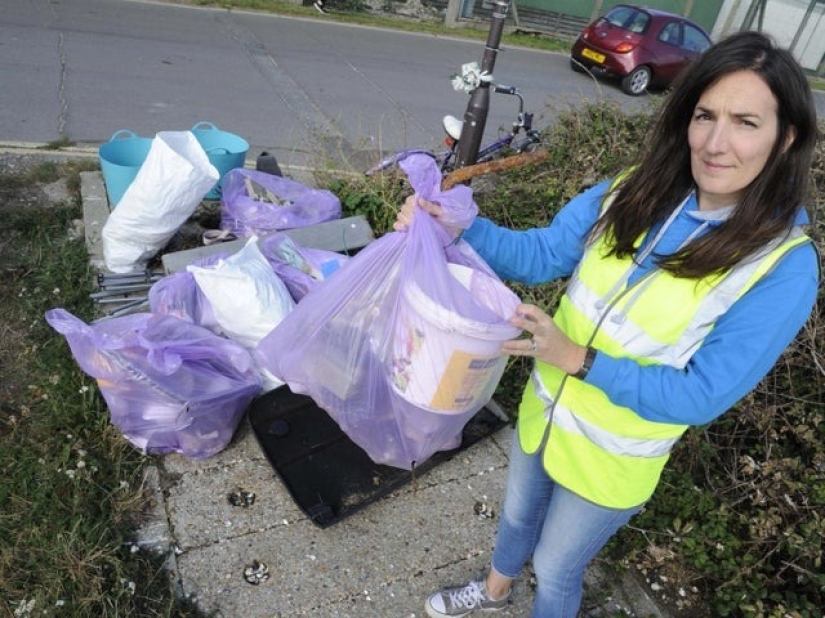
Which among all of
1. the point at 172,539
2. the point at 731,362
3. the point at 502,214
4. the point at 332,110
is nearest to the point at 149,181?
the point at 172,539

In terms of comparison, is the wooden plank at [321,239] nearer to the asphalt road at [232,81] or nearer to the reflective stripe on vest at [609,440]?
the asphalt road at [232,81]

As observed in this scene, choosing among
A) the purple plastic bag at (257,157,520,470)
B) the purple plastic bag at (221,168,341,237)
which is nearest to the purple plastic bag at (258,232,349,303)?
the purple plastic bag at (221,168,341,237)

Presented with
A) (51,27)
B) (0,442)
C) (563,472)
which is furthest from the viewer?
(51,27)

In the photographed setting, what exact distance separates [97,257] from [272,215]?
38.7 inches

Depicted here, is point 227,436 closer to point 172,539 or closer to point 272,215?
point 172,539

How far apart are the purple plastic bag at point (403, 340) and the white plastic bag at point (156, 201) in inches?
53.9

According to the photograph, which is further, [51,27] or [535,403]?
[51,27]

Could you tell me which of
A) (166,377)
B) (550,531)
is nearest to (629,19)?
(166,377)

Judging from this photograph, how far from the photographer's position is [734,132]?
3.75 ft

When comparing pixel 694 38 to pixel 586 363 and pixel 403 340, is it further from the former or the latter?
pixel 586 363

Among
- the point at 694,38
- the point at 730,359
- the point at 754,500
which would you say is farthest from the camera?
the point at 694,38

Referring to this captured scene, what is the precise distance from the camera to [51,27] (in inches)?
289

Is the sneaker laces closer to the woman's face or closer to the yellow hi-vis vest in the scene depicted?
the yellow hi-vis vest

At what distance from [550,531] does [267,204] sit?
250 cm
